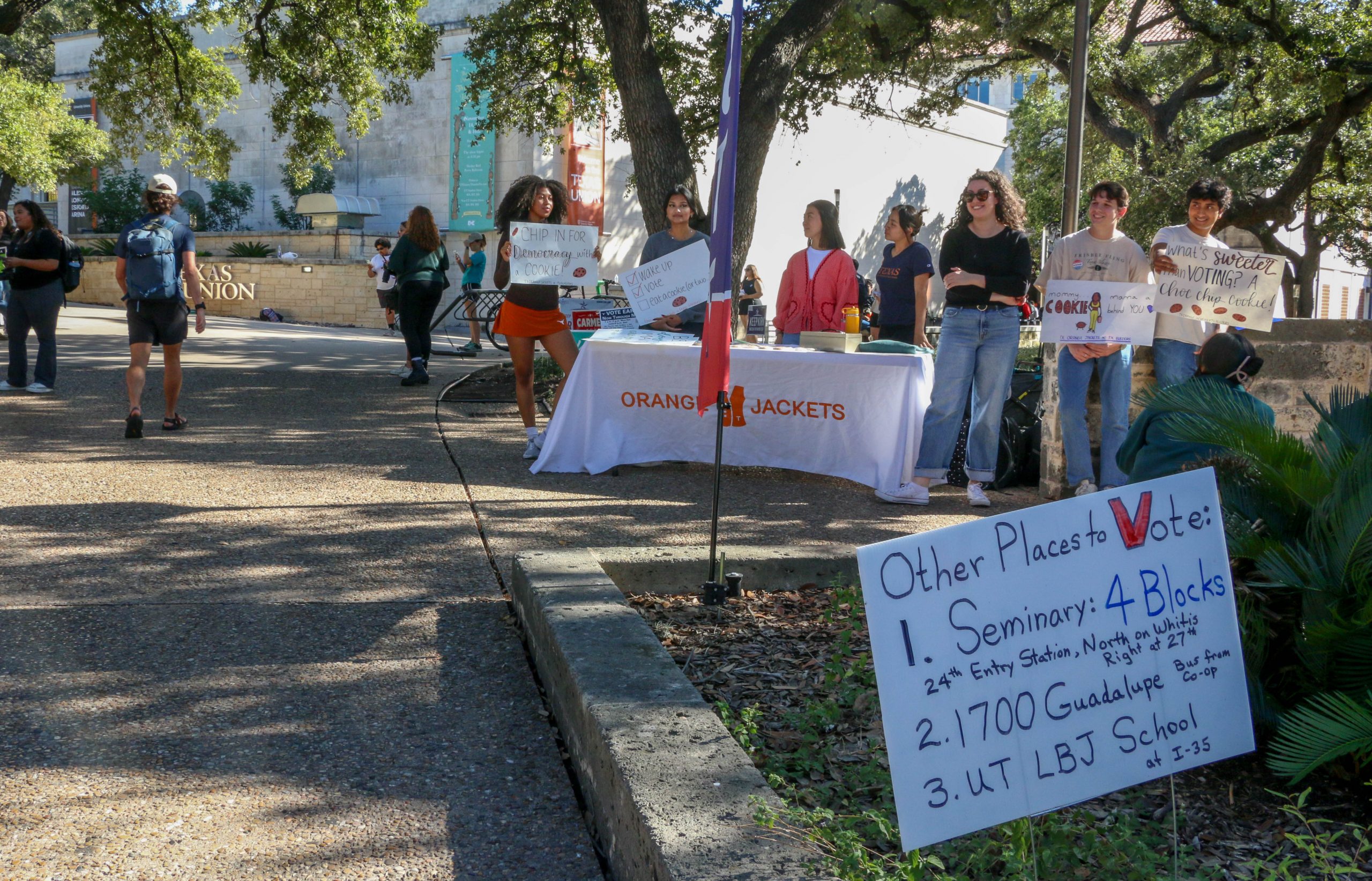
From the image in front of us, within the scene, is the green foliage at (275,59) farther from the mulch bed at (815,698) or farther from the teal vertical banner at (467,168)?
the mulch bed at (815,698)

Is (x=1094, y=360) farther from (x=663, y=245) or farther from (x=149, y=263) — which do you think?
(x=149, y=263)

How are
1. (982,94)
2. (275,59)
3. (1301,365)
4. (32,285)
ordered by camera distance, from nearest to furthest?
(1301,365)
(32,285)
(275,59)
(982,94)

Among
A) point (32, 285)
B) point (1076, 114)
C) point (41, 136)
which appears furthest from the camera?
point (41, 136)

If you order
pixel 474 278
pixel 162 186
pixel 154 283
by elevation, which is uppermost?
pixel 162 186

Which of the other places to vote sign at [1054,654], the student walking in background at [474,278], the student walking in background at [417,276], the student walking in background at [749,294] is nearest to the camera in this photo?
the other places to vote sign at [1054,654]

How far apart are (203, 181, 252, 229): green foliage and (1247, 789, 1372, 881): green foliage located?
3531cm

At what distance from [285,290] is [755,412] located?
24823 millimetres

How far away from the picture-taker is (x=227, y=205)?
3494cm

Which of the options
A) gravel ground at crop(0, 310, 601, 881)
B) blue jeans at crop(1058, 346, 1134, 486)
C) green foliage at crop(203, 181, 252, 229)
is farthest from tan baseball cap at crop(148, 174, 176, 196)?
green foliage at crop(203, 181, 252, 229)

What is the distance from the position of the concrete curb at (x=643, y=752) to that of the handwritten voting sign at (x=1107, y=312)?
394cm

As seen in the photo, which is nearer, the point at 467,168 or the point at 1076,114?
the point at 1076,114

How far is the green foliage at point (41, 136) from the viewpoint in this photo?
28156 millimetres

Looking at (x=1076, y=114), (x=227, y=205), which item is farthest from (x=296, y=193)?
(x=1076, y=114)

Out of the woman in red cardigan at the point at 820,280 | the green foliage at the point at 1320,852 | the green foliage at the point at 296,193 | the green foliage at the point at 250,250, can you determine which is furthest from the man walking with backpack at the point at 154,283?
the green foliage at the point at 296,193
